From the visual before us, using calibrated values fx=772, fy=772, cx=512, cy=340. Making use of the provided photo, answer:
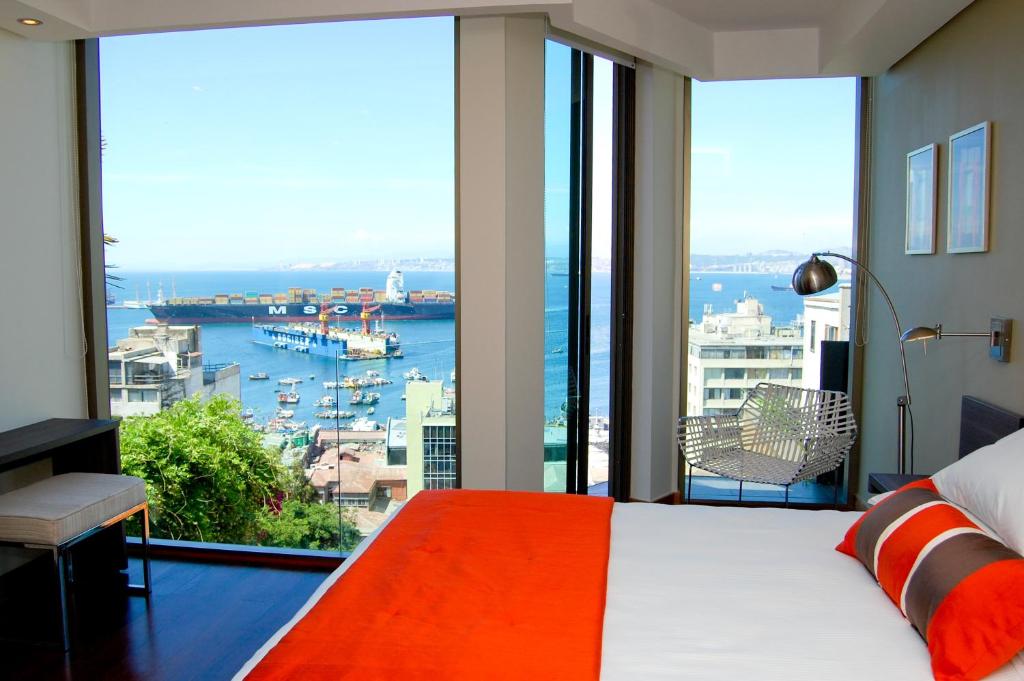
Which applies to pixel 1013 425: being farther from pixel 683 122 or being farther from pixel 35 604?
pixel 35 604

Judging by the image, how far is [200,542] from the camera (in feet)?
11.7

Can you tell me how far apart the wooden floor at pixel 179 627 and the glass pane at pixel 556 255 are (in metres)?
1.22

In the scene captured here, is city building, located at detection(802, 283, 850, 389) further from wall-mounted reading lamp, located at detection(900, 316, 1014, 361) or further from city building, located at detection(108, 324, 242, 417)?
city building, located at detection(108, 324, 242, 417)

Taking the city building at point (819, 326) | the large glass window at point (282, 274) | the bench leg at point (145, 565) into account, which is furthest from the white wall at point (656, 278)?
the bench leg at point (145, 565)

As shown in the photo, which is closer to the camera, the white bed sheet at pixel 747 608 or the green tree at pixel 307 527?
the white bed sheet at pixel 747 608

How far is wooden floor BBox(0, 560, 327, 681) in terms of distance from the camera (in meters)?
2.52

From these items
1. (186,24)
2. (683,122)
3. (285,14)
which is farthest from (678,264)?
(186,24)

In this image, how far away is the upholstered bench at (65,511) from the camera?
252 centimetres

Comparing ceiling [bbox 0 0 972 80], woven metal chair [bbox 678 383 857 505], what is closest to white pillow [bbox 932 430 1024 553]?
woven metal chair [bbox 678 383 857 505]

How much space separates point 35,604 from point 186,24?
7.69 ft

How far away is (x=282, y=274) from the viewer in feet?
11.7

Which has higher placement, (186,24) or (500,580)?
(186,24)

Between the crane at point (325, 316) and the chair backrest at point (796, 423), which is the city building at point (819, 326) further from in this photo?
the crane at point (325, 316)

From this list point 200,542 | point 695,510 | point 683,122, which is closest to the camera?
point 695,510
